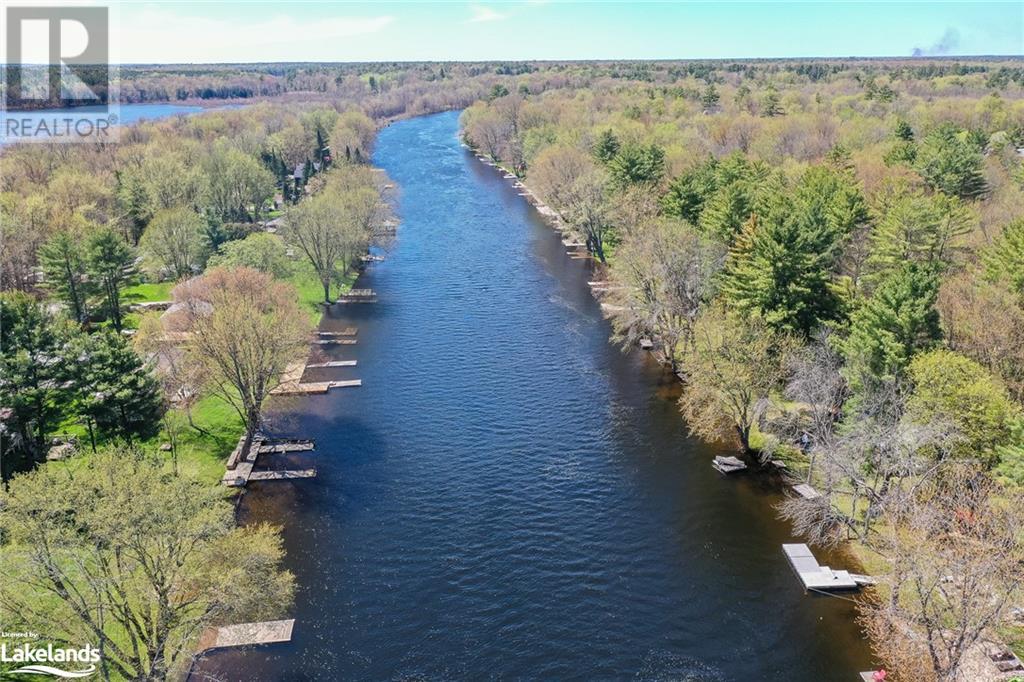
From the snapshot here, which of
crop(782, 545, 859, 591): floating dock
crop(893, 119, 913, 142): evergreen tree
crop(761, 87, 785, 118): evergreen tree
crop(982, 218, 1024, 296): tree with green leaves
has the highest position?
crop(761, 87, 785, 118): evergreen tree

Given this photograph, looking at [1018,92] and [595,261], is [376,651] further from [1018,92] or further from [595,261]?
[1018,92]

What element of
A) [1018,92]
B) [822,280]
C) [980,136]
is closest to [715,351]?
[822,280]

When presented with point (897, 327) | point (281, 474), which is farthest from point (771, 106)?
point (281, 474)

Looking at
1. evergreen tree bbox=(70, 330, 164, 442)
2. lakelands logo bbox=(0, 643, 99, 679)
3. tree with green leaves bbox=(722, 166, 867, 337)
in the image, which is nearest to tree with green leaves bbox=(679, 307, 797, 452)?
tree with green leaves bbox=(722, 166, 867, 337)

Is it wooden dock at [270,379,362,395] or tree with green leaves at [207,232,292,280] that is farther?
tree with green leaves at [207,232,292,280]

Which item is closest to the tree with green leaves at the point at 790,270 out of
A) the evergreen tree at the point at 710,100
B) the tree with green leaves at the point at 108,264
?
the tree with green leaves at the point at 108,264

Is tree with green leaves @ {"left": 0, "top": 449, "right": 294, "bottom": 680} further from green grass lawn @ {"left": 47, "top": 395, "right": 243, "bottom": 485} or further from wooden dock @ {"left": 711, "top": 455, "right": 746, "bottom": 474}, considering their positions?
wooden dock @ {"left": 711, "top": 455, "right": 746, "bottom": 474}
